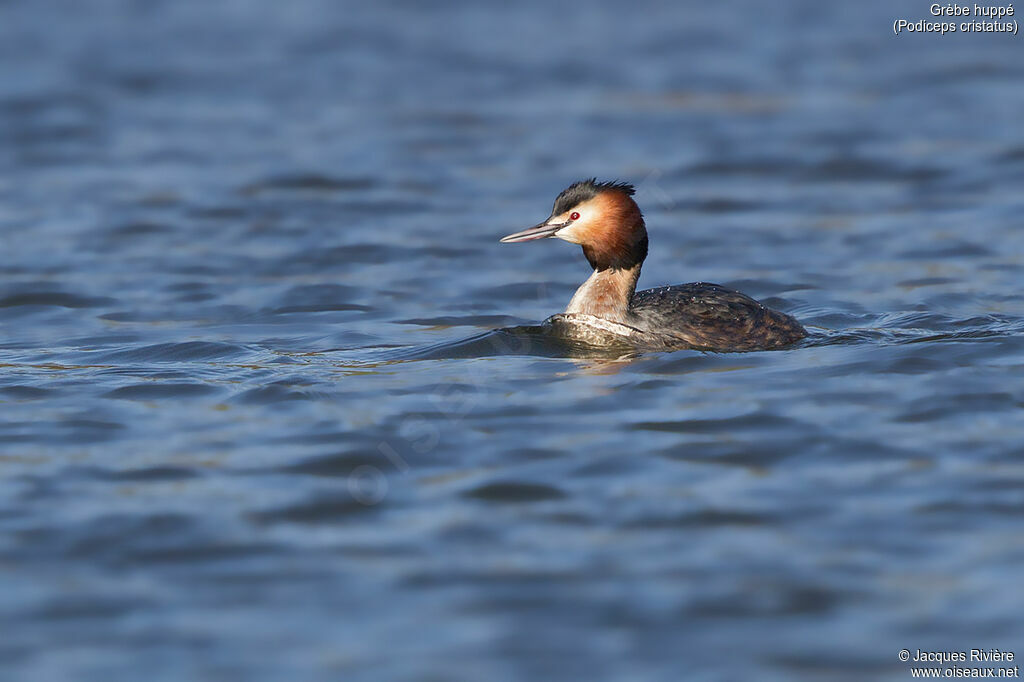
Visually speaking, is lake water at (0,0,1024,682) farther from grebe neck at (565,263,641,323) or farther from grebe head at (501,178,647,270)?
grebe head at (501,178,647,270)

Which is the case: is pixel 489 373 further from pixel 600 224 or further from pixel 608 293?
pixel 600 224

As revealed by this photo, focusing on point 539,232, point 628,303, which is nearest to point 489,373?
point 539,232

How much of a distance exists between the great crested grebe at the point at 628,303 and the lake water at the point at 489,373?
0.77 ft

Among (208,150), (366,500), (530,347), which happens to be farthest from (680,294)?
(208,150)

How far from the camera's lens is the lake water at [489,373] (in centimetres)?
592

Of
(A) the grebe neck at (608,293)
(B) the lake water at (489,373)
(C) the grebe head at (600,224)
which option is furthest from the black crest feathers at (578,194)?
(B) the lake water at (489,373)

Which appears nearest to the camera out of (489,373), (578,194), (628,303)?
(489,373)

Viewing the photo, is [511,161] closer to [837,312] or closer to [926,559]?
[837,312]

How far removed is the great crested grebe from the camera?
984 centimetres

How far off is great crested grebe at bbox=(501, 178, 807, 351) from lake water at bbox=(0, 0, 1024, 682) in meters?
0.24

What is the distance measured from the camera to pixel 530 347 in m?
9.98

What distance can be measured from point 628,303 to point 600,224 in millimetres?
532

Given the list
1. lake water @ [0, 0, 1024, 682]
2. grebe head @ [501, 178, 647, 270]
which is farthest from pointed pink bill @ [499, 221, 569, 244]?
lake water @ [0, 0, 1024, 682]

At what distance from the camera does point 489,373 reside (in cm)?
940
